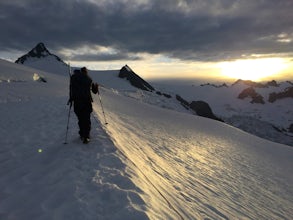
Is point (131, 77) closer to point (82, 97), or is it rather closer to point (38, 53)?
point (38, 53)

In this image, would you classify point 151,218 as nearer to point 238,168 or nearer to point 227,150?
point 238,168

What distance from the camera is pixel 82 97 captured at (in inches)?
472

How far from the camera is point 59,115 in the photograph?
17.8 metres

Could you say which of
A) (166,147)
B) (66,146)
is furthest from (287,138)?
(66,146)

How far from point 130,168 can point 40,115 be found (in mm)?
10405

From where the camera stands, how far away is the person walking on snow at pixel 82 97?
39.3 feet

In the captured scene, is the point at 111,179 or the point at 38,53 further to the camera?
the point at 38,53

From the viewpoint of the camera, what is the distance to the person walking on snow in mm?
11977

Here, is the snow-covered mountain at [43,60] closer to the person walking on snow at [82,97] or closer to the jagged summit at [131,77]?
the jagged summit at [131,77]

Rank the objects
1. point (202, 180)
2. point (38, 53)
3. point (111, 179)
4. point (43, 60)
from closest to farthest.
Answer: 1. point (111, 179)
2. point (202, 180)
3. point (43, 60)
4. point (38, 53)

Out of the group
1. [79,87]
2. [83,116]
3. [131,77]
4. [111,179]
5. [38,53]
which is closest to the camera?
[111,179]

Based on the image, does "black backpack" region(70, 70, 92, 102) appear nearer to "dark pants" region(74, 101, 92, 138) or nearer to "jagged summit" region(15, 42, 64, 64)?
"dark pants" region(74, 101, 92, 138)

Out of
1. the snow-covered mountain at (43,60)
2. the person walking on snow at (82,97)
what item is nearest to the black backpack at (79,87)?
the person walking on snow at (82,97)

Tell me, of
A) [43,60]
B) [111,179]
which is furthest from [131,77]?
[111,179]
